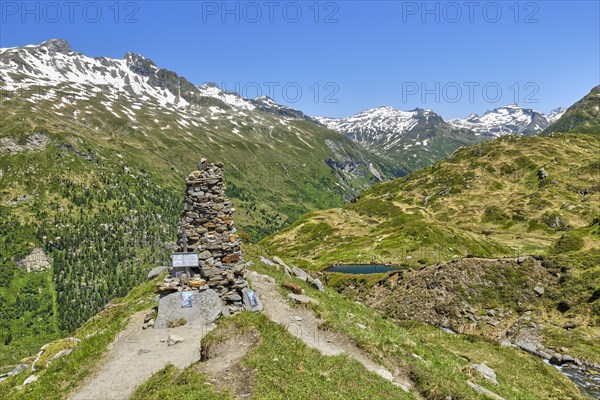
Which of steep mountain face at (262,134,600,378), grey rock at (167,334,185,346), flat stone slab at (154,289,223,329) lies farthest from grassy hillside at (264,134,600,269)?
grey rock at (167,334,185,346)

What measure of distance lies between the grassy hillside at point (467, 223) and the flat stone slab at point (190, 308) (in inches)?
3287

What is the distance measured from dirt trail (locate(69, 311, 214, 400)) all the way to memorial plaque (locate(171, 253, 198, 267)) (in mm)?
3686

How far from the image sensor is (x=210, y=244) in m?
24.3

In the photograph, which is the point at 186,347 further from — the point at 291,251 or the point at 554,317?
→ the point at 291,251

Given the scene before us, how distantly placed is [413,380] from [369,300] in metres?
34.9

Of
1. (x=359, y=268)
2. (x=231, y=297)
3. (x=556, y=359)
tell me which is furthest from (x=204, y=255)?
(x=359, y=268)

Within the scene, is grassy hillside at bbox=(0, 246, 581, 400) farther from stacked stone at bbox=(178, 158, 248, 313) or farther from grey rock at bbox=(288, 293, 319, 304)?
stacked stone at bbox=(178, 158, 248, 313)

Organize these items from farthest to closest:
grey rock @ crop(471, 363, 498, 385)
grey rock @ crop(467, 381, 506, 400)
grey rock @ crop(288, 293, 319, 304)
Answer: grey rock @ crop(288, 293, 319, 304) → grey rock @ crop(471, 363, 498, 385) → grey rock @ crop(467, 381, 506, 400)

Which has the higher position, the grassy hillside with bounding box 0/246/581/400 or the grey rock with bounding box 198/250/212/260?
the grey rock with bounding box 198/250/212/260

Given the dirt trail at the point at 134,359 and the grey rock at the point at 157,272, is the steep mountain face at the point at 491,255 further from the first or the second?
the dirt trail at the point at 134,359

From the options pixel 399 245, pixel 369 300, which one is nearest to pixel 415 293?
pixel 369 300

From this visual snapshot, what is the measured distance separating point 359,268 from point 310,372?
8965 cm

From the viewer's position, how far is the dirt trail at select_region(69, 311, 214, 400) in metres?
17.2

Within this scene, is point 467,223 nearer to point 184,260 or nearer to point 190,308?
point 190,308
